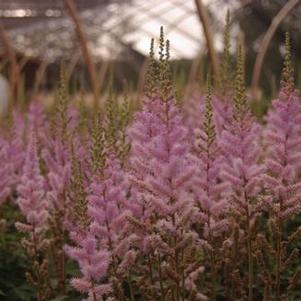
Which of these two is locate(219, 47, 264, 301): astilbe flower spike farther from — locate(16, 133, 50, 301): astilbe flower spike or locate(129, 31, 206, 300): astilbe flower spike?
locate(16, 133, 50, 301): astilbe flower spike

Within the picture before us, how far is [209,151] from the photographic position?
265 centimetres

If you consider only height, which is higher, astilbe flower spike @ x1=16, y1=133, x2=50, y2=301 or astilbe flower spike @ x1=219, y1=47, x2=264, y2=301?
astilbe flower spike @ x1=219, y1=47, x2=264, y2=301

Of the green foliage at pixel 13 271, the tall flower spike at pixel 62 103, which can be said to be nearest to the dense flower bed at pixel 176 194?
the tall flower spike at pixel 62 103

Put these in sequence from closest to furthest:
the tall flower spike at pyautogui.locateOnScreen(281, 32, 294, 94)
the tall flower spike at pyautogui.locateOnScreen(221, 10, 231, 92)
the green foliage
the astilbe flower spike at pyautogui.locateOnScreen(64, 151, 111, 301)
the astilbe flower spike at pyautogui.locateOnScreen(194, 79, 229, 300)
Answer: the astilbe flower spike at pyautogui.locateOnScreen(64, 151, 111, 301), the tall flower spike at pyautogui.locateOnScreen(281, 32, 294, 94), the astilbe flower spike at pyautogui.locateOnScreen(194, 79, 229, 300), the tall flower spike at pyautogui.locateOnScreen(221, 10, 231, 92), the green foliage

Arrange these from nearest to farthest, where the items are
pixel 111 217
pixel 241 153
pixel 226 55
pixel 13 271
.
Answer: pixel 111 217 < pixel 241 153 < pixel 226 55 < pixel 13 271

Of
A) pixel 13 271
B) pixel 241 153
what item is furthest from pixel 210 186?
pixel 13 271

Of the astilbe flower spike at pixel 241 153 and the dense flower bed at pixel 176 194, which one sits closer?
the dense flower bed at pixel 176 194

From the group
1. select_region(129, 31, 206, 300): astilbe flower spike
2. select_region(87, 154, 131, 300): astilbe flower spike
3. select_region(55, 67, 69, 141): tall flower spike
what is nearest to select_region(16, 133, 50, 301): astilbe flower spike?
select_region(55, 67, 69, 141): tall flower spike

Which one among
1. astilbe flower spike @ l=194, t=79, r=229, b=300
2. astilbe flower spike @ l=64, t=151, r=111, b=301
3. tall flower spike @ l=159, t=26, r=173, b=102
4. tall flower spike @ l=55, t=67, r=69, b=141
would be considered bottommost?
astilbe flower spike @ l=64, t=151, r=111, b=301

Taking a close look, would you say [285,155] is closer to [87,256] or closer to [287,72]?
[287,72]

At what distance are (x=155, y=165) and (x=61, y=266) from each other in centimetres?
119

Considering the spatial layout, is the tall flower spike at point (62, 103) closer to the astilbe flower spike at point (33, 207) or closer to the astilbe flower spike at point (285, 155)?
the astilbe flower spike at point (33, 207)

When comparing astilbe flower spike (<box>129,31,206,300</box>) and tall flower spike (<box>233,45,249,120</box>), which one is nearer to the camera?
astilbe flower spike (<box>129,31,206,300</box>)

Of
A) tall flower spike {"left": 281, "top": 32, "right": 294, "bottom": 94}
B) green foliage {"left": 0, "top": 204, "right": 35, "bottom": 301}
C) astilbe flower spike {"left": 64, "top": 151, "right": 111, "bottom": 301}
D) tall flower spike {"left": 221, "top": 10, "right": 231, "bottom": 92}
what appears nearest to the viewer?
astilbe flower spike {"left": 64, "top": 151, "right": 111, "bottom": 301}
